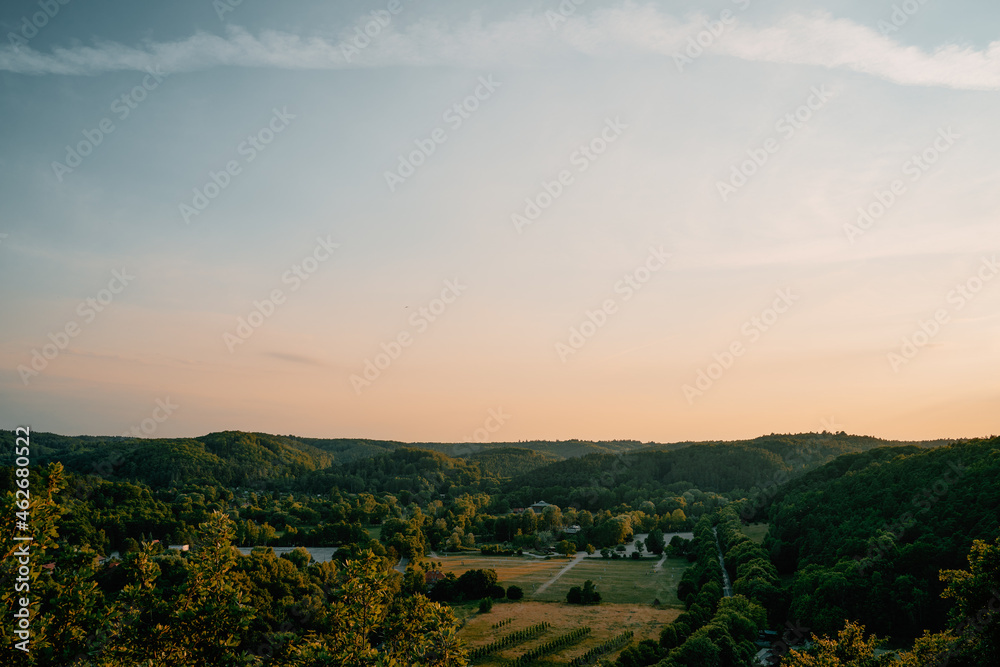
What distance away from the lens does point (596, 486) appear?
132m

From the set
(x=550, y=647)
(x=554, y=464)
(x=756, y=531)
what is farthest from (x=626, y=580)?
(x=554, y=464)

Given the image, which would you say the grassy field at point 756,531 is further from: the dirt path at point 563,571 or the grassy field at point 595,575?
the dirt path at point 563,571

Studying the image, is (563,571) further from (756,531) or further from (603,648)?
(603,648)

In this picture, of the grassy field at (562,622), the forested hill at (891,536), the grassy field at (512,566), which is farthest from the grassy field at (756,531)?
the grassy field at (562,622)

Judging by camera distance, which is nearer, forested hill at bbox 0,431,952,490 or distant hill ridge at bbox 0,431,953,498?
forested hill at bbox 0,431,952,490

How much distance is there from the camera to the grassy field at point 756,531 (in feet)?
240

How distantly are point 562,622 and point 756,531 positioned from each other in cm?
4453

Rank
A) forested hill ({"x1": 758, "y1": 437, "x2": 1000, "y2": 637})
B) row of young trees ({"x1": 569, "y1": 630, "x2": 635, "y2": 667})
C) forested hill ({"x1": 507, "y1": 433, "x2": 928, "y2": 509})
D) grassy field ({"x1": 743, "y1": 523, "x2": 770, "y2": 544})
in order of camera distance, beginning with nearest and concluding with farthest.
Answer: row of young trees ({"x1": 569, "y1": 630, "x2": 635, "y2": 667})
forested hill ({"x1": 758, "y1": 437, "x2": 1000, "y2": 637})
grassy field ({"x1": 743, "y1": 523, "x2": 770, "y2": 544})
forested hill ({"x1": 507, "y1": 433, "x2": 928, "y2": 509})

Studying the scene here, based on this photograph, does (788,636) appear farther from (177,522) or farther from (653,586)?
(177,522)

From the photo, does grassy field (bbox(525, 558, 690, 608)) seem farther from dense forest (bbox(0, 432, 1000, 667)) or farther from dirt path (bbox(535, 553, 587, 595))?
dense forest (bbox(0, 432, 1000, 667))

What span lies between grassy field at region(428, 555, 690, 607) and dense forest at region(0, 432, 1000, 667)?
281 centimetres

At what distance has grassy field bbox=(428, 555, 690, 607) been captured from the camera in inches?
2203

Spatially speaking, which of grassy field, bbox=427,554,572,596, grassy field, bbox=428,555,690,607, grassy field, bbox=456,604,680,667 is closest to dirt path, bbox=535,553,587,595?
grassy field, bbox=428,555,690,607

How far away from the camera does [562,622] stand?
47250 millimetres
